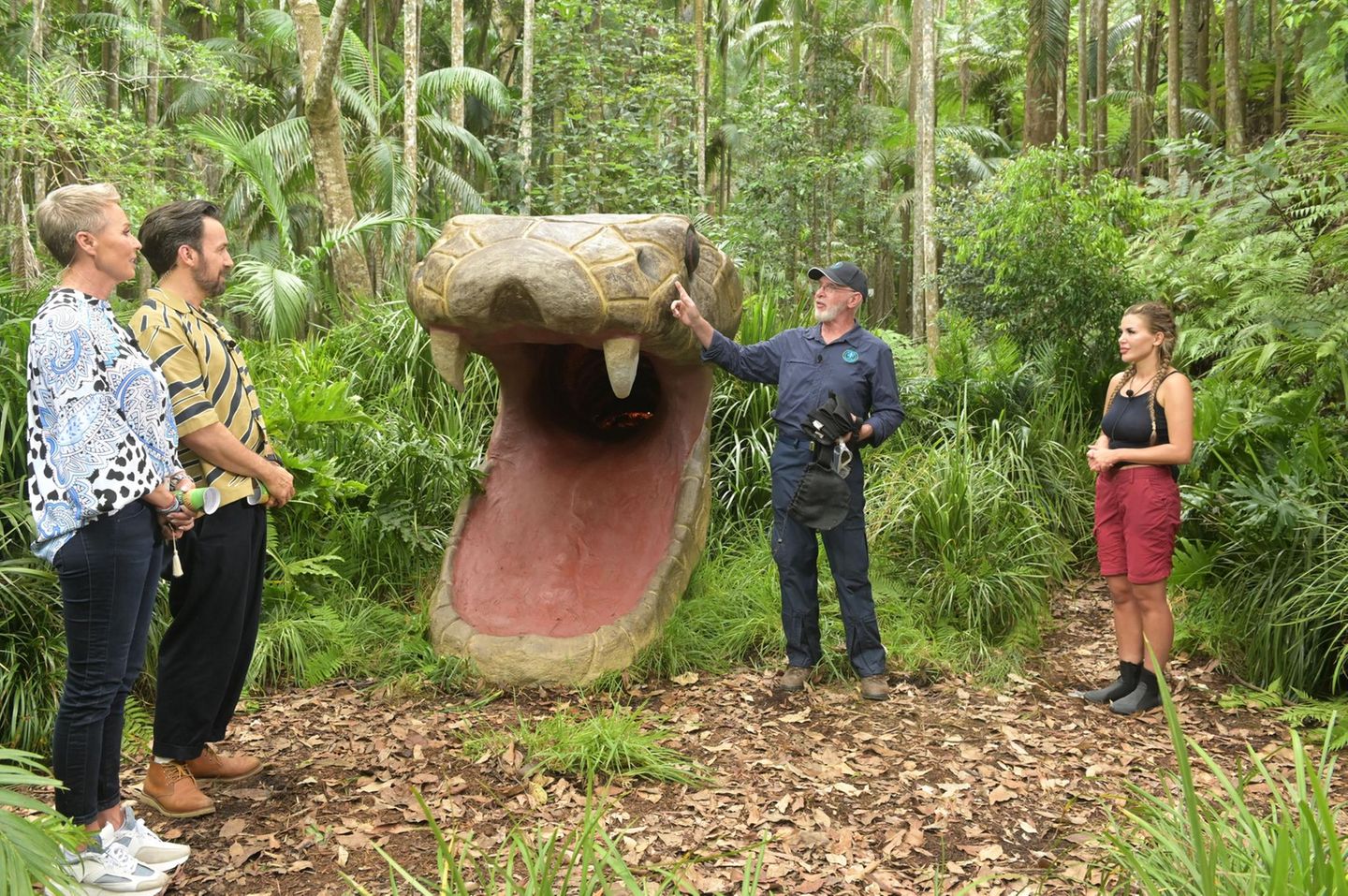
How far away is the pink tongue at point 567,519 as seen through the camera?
15.0 ft

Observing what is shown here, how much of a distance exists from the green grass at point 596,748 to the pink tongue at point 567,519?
69 centimetres

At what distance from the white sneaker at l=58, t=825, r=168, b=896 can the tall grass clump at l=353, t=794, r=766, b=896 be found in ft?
1.91

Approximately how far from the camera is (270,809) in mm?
3318

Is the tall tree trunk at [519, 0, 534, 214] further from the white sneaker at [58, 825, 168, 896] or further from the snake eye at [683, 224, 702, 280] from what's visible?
the white sneaker at [58, 825, 168, 896]

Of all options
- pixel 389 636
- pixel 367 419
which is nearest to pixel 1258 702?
pixel 389 636

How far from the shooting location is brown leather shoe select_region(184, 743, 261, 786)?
11.3ft

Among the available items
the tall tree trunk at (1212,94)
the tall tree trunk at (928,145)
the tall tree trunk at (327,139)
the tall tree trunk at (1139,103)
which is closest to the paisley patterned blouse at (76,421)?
the tall tree trunk at (327,139)

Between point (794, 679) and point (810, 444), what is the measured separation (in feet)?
3.13

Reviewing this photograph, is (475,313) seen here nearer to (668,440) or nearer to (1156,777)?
(668,440)

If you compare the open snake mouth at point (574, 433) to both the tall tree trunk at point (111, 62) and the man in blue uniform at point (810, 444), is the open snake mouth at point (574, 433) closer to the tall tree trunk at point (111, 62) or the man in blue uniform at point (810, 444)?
the man in blue uniform at point (810, 444)

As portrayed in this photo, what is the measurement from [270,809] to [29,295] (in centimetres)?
301

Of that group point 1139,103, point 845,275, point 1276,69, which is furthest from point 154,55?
point 1139,103

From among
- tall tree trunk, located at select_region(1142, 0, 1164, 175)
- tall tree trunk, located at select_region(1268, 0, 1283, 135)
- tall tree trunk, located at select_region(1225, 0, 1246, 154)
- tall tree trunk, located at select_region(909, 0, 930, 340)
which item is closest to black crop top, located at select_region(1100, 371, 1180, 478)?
tall tree trunk, located at select_region(909, 0, 930, 340)

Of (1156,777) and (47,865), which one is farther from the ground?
(47,865)
